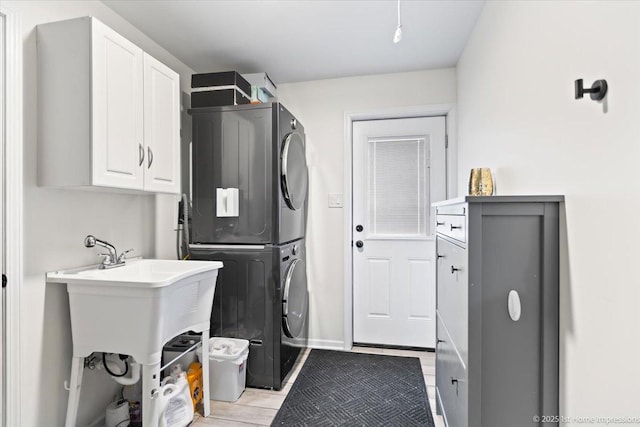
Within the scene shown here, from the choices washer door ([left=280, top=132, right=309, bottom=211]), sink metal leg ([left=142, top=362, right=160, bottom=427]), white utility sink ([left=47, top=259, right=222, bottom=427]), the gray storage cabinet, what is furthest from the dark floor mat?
washer door ([left=280, top=132, right=309, bottom=211])

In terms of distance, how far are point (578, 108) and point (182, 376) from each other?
7.06ft

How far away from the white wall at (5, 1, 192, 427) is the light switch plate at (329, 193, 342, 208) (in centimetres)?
166

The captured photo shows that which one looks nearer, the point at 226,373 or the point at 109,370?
the point at 109,370

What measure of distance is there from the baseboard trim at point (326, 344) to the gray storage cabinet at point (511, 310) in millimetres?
1885

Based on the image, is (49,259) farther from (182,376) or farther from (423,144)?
(423,144)

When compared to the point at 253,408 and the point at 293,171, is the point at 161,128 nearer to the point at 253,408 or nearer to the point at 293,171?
the point at 293,171

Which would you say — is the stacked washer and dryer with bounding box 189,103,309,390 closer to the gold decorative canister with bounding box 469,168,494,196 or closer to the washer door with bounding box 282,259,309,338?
the washer door with bounding box 282,259,309,338

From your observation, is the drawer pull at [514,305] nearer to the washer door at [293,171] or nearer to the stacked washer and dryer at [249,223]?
the stacked washer and dryer at [249,223]

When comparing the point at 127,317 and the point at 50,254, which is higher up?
the point at 50,254

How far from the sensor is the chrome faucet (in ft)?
5.65

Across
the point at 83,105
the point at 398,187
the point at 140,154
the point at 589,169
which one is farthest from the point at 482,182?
the point at 83,105

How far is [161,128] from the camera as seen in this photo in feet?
6.43

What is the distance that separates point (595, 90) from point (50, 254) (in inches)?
88.3

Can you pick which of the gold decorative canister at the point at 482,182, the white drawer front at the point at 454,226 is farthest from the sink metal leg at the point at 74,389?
the gold decorative canister at the point at 482,182
